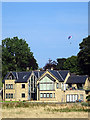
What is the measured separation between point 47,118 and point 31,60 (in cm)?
7678

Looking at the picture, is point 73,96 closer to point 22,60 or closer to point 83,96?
point 83,96

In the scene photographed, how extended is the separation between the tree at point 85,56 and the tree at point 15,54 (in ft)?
69.2

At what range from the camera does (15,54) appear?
10394 centimetres

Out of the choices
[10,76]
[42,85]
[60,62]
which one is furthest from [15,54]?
[60,62]

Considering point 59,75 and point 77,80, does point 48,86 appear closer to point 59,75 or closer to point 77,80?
point 59,75

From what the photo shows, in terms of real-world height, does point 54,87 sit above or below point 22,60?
below

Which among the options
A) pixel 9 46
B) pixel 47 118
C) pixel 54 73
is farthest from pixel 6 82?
pixel 47 118

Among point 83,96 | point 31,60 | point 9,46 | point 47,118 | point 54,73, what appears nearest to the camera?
point 47,118

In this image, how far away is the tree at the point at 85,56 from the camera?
82.4 meters

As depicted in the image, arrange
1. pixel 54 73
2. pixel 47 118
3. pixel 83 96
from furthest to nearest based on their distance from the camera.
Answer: pixel 54 73 < pixel 83 96 < pixel 47 118

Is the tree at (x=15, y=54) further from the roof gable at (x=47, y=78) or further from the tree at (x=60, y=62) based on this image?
the tree at (x=60, y=62)

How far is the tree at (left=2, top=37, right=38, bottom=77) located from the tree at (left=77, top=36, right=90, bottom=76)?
21085 mm

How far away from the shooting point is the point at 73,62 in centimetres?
11938

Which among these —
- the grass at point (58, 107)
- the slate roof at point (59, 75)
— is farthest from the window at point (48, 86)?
the grass at point (58, 107)
